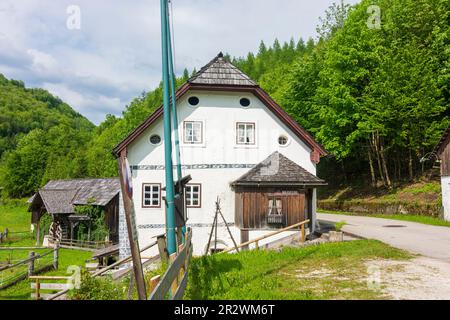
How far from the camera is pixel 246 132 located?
20250 mm

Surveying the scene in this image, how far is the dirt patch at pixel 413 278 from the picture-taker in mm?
8055

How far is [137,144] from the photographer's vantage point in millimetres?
19469

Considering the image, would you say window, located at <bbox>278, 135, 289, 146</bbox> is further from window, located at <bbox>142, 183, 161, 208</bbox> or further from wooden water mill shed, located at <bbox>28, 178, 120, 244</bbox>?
wooden water mill shed, located at <bbox>28, 178, 120, 244</bbox>

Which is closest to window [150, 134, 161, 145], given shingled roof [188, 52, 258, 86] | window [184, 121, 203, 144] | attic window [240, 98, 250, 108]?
window [184, 121, 203, 144]

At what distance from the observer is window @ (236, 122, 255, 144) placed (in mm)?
20203

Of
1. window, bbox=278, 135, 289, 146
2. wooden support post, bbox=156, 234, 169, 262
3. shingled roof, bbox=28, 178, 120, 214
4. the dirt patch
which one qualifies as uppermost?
window, bbox=278, 135, 289, 146

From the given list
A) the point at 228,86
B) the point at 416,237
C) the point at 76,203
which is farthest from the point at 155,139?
the point at 76,203

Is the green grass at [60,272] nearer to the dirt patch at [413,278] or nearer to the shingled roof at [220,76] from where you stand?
the shingled roof at [220,76]

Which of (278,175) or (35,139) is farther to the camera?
(35,139)

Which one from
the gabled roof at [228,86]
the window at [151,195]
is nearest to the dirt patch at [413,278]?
the gabled roof at [228,86]

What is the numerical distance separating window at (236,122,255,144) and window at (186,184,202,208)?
3320 mm

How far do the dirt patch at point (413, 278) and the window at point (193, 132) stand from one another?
10781 mm

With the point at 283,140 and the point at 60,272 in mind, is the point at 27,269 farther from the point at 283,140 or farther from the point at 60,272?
the point at 283,140

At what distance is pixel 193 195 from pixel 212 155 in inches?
86.9
